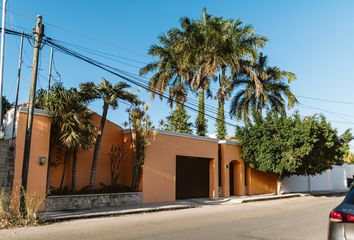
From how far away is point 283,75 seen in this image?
2859 centimetres

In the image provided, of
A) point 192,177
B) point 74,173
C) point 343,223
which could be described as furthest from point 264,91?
point 343,223

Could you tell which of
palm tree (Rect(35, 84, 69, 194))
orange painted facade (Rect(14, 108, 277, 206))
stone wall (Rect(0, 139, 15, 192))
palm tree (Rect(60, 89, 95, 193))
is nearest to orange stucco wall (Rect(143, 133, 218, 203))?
orange painted facade (Rect(14, 108, 277, 206))

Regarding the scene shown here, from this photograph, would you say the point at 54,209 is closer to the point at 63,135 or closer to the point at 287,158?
the point at 63,135

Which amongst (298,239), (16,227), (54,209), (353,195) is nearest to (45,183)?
(54,209)

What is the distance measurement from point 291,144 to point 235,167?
183 inches

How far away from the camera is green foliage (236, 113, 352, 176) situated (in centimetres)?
2205

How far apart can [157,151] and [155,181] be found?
1.64 metres

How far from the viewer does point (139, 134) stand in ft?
58.9

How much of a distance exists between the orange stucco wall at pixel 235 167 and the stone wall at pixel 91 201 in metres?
7.42

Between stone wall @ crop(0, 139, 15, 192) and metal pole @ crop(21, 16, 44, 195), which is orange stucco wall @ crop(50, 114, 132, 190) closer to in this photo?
stone wall @ crop(0, 139, 15, 192)

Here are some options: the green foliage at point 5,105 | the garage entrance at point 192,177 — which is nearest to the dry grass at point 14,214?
the green foliage at point 5,105

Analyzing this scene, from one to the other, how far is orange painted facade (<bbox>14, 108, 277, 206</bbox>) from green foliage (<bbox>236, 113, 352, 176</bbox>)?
135cm

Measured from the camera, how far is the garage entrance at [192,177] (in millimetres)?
20641

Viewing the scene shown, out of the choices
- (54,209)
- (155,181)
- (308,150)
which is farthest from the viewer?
(308,150)
